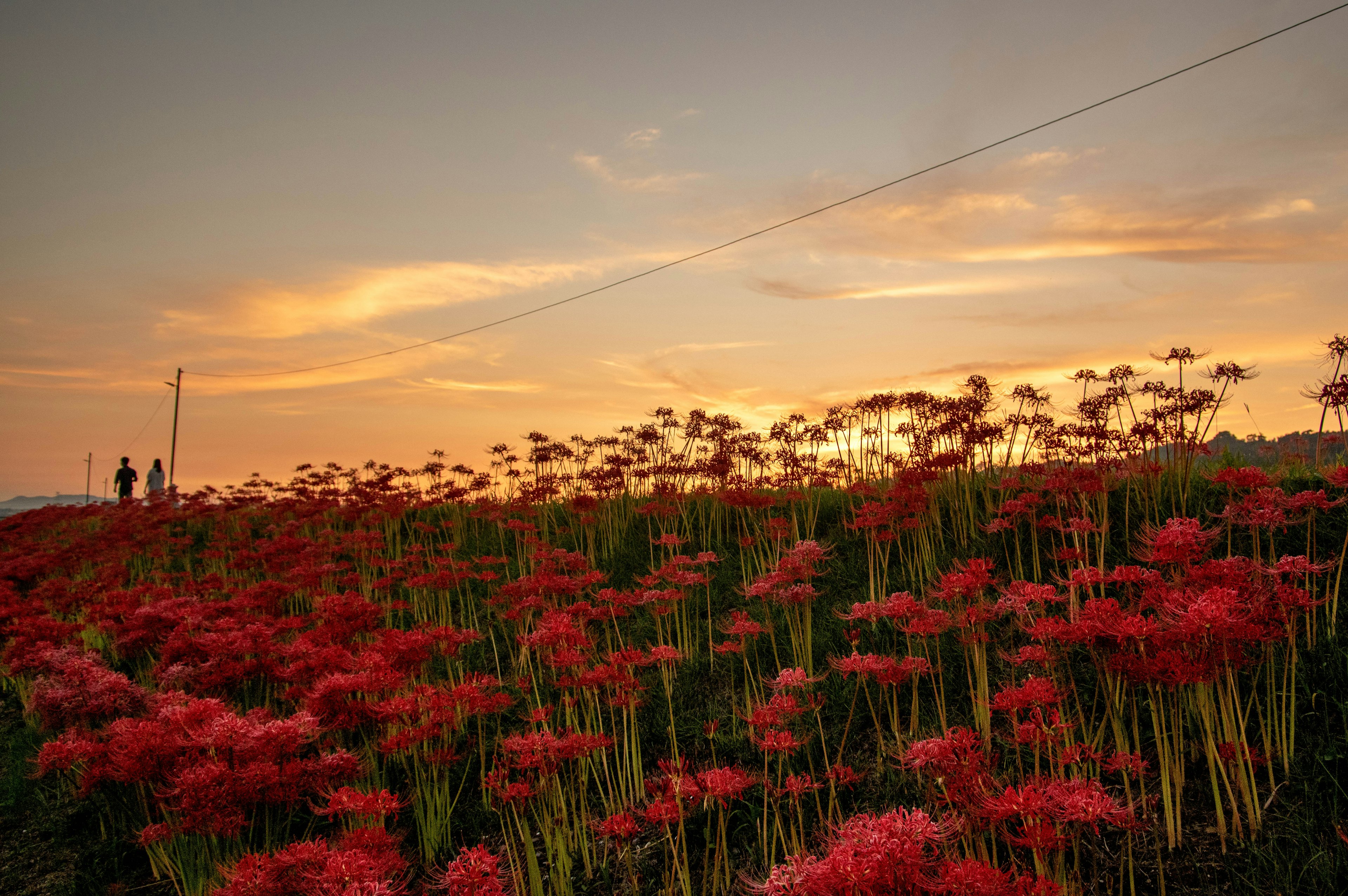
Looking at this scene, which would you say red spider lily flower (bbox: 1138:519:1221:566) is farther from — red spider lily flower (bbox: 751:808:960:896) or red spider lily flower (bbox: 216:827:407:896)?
red spider lily flower (bbox: 216:827:407:896)

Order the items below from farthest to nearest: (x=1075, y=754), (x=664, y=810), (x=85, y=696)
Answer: (x=85, y=696) → (x=664, y=810) → (x=1075, y=754)

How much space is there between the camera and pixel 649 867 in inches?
211

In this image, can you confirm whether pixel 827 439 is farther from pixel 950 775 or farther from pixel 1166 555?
pixel 950 775

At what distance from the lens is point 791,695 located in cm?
512

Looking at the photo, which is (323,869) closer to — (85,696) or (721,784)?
(721,784)

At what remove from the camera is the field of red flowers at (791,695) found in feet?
12.0

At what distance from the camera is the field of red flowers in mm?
3658

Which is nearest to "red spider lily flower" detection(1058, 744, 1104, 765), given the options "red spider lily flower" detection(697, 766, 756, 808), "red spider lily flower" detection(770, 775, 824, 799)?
"red spider lily flower" detection(770, 775, 824, 799)

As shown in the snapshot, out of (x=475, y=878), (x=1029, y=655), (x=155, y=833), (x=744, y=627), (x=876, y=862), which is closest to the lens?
(x=876, y=862)

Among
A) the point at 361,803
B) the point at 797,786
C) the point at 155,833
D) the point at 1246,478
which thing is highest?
the point at 1246,478

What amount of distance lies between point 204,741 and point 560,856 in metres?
2.39

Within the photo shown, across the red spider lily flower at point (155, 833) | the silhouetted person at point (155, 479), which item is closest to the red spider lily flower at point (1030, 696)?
the red spider lily flower at point (155, 833)

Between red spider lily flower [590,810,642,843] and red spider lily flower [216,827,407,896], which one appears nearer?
red spider lily flower [216,827,407,896]

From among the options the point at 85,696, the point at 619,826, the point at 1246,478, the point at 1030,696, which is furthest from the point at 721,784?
the point at 85,696
